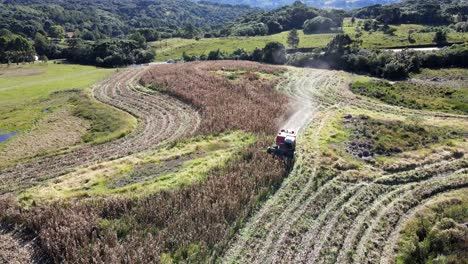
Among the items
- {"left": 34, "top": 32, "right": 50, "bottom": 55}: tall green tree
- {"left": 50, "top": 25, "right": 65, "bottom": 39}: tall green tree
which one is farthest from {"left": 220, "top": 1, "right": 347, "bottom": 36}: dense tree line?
{"left": 50, "top": 25, "right": 65, "bottom": 39}: tall green tree

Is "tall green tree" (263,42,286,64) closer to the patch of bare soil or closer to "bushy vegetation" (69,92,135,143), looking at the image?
"bushy vegetation" (69,92,135,143)

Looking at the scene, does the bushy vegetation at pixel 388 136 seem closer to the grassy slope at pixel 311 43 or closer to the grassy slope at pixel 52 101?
the grassy slope at pixel 52 101

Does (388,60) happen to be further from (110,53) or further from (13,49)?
(13,49)

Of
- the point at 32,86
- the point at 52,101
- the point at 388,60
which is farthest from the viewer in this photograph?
the point at 32,86

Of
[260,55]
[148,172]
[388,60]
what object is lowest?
[148,172]

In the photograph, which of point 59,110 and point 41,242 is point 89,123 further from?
point 41,242

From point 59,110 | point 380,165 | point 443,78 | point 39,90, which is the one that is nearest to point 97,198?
point 380,165

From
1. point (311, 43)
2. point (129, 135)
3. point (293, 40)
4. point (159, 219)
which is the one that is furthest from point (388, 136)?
point (311, 43)
